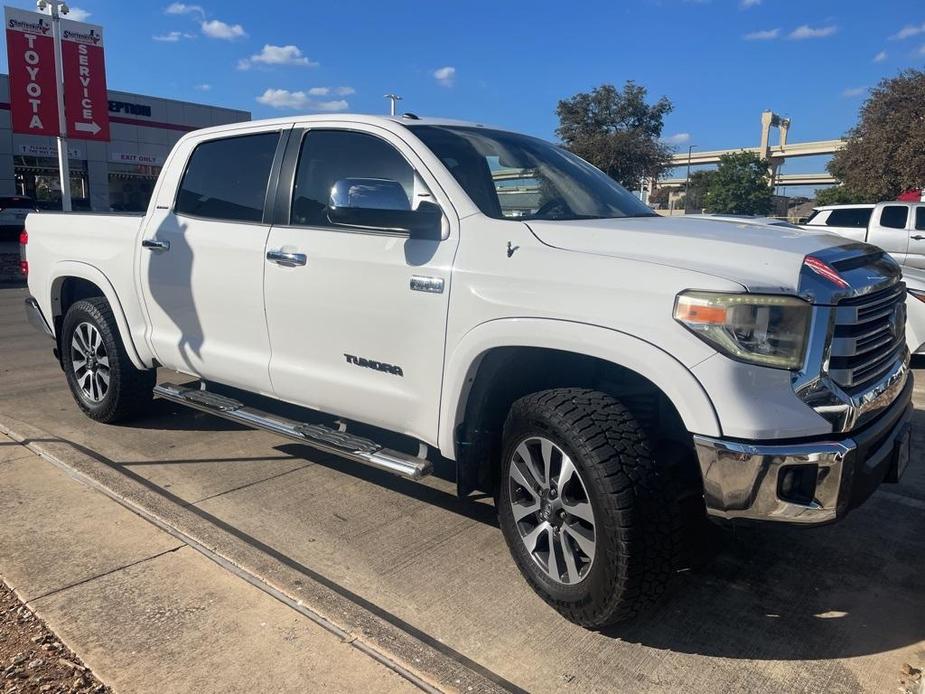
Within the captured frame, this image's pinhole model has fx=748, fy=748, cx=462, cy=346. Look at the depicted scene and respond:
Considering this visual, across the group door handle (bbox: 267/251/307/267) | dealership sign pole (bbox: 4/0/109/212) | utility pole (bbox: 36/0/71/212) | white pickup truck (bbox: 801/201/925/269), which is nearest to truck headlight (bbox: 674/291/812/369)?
door handle (bbox: 267/251/307/267)

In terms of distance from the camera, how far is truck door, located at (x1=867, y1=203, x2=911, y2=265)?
13711mm

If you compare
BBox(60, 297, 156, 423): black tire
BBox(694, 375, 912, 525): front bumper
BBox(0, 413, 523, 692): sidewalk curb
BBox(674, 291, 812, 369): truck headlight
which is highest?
BBox(674, 291, 812, 369): truck headlight

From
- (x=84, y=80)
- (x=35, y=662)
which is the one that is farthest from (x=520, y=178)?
(x=84, y=80)

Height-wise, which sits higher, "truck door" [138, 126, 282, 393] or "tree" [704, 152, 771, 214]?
"tree" [704, 152, 771, 214]

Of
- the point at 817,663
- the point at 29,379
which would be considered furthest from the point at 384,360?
the point at 29,379

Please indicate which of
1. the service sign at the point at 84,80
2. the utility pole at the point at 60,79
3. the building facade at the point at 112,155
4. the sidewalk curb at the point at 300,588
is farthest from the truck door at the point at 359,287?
the building facade at the point at 112,155

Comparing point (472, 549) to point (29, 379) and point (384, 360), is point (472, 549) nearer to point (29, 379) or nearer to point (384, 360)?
point (384, 360)

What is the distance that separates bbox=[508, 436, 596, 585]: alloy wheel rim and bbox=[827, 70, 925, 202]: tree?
26564 mm

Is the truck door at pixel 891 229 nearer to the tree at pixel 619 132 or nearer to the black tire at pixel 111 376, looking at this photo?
the black tire at pixel 111 376

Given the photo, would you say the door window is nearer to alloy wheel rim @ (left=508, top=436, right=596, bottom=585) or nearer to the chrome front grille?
alloy wheel rim @ (left=508, top=436, right=596, bottom=585)

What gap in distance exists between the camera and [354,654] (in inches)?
107

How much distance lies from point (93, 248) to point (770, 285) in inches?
176

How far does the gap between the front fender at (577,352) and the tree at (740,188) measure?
2266 inches

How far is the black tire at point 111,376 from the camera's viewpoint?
16.8 feet
